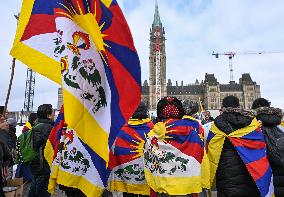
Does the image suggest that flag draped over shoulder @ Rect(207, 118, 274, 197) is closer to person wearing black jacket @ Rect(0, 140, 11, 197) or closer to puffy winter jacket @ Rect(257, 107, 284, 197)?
puffy winter jacket @ Rect(257, 107, 284, 197)

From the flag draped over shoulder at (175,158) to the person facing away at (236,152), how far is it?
403 millimetres

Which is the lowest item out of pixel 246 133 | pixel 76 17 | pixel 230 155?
pixel 230 155

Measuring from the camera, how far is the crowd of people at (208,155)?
3703 mm

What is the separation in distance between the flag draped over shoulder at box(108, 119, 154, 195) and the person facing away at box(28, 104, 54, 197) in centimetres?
169

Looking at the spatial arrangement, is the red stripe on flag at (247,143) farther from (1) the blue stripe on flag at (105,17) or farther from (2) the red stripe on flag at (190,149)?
(1) the blue stripe on flag at (105,17)

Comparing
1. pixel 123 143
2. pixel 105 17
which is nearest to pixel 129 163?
pixel 123 143

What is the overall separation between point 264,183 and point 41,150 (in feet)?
13.0

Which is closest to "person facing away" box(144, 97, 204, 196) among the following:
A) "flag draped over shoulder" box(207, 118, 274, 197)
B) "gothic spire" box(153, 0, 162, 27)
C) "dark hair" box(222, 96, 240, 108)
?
"flag draped over shoulder" box(207, 118, 274, 197)

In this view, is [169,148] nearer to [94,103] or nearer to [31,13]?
[94,103]

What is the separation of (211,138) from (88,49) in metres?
1.99

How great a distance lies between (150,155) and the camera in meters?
3.88

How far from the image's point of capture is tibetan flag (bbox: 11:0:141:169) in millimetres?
3527

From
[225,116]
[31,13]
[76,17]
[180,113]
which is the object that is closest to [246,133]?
[225,116]

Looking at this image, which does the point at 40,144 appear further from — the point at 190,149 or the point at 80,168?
the point at 190,149
